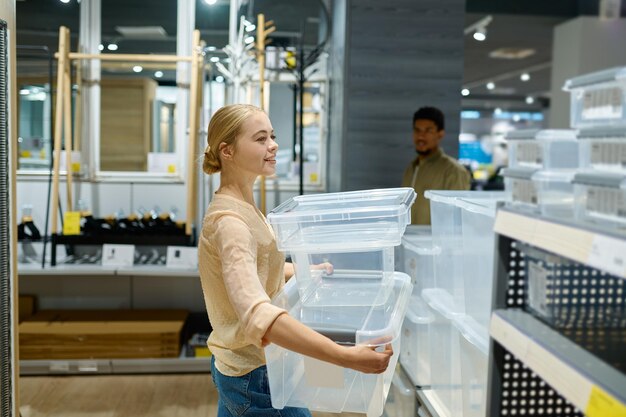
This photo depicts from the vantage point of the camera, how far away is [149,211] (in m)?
4.58

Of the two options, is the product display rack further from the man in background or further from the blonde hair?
the man in background

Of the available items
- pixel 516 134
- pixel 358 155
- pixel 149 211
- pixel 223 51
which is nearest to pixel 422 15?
pixel 358 155

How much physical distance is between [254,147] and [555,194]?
81cm

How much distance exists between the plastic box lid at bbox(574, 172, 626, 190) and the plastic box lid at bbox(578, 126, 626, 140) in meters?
0.06

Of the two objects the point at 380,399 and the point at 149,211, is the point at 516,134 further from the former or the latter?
the point at 149,211

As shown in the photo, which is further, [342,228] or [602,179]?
[342,228]

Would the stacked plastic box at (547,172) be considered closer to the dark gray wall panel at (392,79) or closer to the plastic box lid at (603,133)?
the plastic box lid at (603,133)

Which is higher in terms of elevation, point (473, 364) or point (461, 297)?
point (461, 297)

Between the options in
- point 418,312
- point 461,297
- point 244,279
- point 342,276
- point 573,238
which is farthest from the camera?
point 418,312

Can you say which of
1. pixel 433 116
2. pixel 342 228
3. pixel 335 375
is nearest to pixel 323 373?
pixel 335 375

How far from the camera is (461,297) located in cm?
225

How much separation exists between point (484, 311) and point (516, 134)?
782mm

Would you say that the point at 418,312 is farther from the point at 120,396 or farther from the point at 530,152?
the point at 120,396

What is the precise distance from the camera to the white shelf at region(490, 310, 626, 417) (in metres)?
0.99
